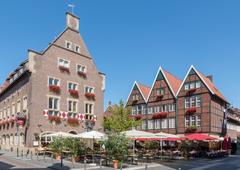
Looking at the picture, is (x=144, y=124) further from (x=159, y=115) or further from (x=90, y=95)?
(x=90, y=95)

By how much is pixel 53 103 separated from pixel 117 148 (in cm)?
1715

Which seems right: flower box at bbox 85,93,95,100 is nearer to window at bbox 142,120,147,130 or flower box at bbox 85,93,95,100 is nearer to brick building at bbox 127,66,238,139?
brick building at bbox 127,66,238,139

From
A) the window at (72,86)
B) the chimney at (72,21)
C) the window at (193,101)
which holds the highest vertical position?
the chimney at (72,21)

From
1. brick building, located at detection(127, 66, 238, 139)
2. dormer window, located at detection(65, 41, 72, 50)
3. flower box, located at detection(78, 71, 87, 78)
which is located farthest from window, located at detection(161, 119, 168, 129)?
dormer window, located at detection(65, 41, 72, 50)

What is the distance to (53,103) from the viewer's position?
39.8m

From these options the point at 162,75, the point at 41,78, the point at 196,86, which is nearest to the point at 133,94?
the point at 162,75

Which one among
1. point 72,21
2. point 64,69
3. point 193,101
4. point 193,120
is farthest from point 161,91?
point 64,69

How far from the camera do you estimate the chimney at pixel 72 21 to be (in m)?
43.4

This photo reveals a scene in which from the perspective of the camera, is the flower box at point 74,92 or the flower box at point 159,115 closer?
the flower box at point 74,92

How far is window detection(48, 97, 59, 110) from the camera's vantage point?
39.4m

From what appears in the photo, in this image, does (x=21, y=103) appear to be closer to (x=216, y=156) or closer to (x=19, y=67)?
(x=19, y=67)

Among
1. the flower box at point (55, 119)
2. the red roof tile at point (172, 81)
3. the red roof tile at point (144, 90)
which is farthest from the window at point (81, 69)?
the red roof tile at point (144, 90)

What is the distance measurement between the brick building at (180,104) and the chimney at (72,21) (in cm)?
1770

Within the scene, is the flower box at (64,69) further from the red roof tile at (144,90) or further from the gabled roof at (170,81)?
the red roof tile at (144,90)
